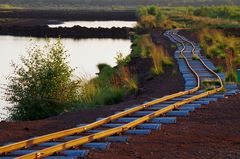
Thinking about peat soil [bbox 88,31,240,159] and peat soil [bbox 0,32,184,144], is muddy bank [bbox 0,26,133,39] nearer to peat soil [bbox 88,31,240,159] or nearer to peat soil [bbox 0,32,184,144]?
peat soil [bbox 0,32,184,144]

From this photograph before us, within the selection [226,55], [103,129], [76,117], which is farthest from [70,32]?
[103,129]

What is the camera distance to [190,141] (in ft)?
41.1

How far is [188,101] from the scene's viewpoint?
674 inches

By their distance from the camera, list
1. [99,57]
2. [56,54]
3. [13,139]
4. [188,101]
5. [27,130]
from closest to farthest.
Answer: [13,139] → [27,130] → [188,101] → [56,54] → [99,57]

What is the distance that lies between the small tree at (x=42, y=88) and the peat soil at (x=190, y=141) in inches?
235

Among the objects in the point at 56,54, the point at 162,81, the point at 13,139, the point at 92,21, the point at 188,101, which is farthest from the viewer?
the point at 92,21

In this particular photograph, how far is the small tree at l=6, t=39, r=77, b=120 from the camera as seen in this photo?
→ 19953 mm

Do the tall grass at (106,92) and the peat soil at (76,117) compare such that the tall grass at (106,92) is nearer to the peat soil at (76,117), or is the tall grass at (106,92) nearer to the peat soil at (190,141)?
the peat soil at (76,117)

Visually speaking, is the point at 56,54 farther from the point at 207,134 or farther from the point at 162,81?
the point at 207,134

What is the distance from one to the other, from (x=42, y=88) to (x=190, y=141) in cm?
951

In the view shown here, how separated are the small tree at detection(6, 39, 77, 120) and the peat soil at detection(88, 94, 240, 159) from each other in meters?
5.96

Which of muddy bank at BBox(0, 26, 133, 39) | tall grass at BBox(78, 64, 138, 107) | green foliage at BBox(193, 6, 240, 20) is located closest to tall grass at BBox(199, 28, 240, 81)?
tall grass at BBox(78, 64, 138, 107)

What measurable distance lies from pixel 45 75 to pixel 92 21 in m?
110

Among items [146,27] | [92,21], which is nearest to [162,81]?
[146,27]
